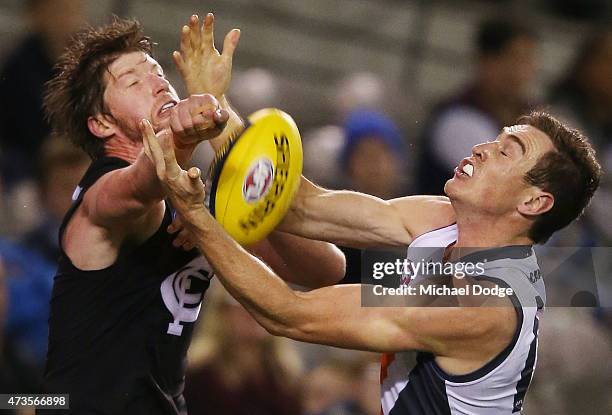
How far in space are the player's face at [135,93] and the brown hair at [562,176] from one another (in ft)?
4.58

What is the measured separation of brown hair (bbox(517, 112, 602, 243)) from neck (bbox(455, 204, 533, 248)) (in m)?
0.07

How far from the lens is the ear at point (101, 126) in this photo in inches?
160

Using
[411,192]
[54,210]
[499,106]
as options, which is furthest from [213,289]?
[499,106]

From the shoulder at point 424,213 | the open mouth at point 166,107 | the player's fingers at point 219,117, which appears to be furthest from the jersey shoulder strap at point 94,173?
the shoulder at point 424,213

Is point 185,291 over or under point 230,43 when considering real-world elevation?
under

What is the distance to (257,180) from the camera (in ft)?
11.8

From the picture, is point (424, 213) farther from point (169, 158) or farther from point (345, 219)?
point (169, 158)

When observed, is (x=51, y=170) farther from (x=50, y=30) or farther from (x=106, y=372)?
(x=106, y=372)

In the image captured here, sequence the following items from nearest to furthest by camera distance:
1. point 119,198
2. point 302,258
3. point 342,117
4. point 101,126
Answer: point 119,198
point 101,126
point 302,258
point 342,117

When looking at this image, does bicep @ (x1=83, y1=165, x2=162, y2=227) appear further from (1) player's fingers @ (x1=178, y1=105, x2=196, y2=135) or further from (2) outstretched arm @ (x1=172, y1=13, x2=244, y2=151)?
(2) outstretched arm @ (x1=172, y1=13, x2=244, y2=151)

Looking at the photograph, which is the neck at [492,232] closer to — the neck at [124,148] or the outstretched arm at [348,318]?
the outstretched arm at [348,318]

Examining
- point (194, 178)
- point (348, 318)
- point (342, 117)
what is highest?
point (194, 178)

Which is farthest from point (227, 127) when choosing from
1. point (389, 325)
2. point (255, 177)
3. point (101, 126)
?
→ point (389, 325)

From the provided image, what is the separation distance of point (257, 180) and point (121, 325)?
0.78 m
